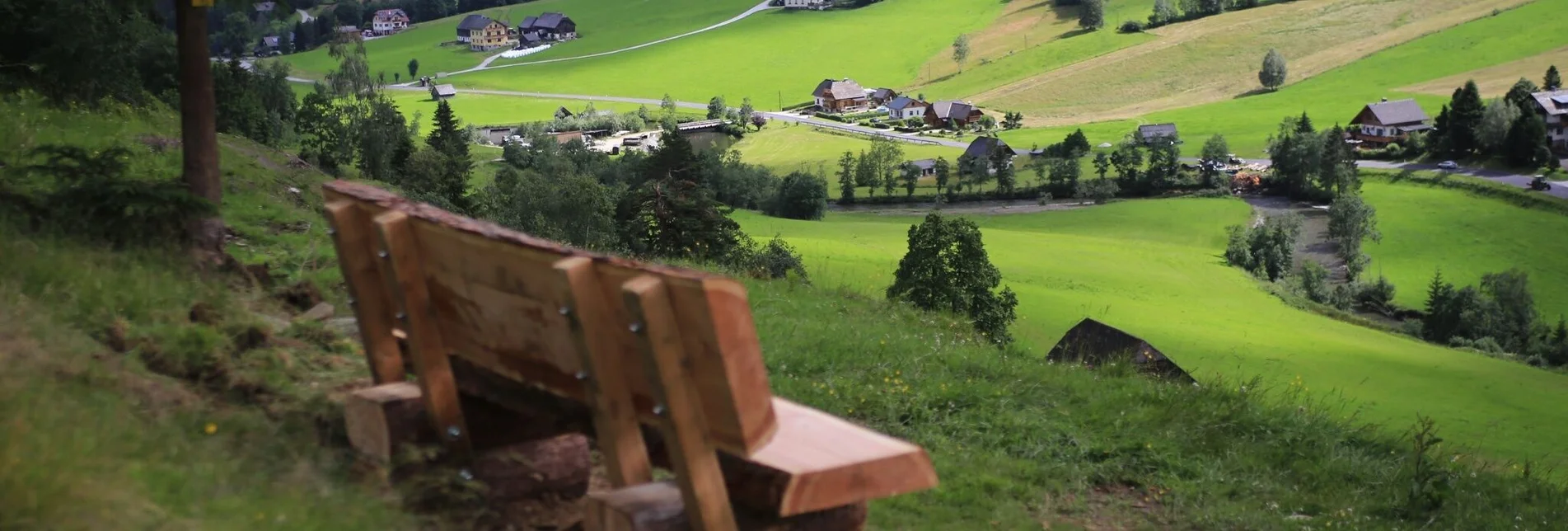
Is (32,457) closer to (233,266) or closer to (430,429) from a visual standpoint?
(430,429)

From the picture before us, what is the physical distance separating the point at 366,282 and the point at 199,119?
20.6ft

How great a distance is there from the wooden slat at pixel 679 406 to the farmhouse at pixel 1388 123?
110583mm

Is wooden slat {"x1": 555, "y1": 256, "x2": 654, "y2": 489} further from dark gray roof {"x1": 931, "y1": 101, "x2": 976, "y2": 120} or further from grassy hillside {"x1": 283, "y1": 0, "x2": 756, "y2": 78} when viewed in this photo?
grassy hillside {"x1": 283, "y1": 0, "x2": 756, "y2": 78}

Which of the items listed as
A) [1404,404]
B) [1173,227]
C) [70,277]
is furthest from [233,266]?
[1173,227]

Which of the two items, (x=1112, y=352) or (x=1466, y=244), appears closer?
(x=1112, y=352)

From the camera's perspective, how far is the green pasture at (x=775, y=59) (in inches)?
5709

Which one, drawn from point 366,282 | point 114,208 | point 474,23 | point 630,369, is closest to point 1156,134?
point 114,208

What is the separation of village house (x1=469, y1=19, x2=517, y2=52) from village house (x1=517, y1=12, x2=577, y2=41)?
7.36 feet

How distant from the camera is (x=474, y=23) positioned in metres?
172

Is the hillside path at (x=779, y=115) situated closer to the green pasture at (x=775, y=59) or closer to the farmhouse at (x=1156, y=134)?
the green pasture at (x=775, y=59)

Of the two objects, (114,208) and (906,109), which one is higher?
(906,109)

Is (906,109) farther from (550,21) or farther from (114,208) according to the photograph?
(114,208)

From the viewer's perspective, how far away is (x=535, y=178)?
164 ft

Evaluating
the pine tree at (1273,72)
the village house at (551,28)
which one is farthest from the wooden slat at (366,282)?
the village house at (551,28)
